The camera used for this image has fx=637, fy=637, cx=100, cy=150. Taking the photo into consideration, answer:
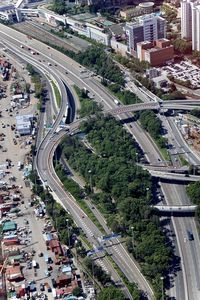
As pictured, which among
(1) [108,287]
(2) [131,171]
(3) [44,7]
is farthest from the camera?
(3) [44,7]

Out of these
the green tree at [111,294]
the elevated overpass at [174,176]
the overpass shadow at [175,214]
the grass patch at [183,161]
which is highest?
the grass patch at [183,161]

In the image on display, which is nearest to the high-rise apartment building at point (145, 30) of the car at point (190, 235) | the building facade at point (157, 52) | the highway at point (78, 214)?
the building facade at point (157, 52)

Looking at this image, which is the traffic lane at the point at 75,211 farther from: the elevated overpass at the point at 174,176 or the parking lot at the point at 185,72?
the parking lot at the point at 185,72

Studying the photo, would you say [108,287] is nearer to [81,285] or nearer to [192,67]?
[81,285]

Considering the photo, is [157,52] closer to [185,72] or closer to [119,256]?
[185,72]

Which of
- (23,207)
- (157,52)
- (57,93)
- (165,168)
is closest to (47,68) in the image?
(57,93)

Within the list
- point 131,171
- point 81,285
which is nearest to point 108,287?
point 81,285
